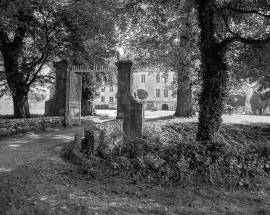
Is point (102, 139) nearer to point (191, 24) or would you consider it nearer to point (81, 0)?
point (81, 0)

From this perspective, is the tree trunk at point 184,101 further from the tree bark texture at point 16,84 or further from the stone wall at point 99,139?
the stone wall at point 99,139

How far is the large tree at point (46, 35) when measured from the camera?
11.8m

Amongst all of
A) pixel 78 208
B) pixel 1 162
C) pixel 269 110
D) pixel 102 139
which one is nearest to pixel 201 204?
pixel 78 208

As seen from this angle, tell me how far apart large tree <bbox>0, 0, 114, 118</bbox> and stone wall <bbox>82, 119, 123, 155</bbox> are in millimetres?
5502

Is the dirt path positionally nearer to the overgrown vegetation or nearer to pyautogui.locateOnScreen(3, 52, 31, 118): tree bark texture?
the overgrown vegetation

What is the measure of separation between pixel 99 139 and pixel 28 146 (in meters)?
2.15

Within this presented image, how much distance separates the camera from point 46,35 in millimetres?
12406

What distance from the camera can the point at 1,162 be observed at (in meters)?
6.16

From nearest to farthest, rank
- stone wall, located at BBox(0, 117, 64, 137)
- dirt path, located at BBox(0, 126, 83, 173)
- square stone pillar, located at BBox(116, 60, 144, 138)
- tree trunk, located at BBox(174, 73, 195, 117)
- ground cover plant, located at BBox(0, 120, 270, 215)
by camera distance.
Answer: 1. ground cover plant, located at BBox(0, 120, 270, 215)
2. dirt path, located at BBox(0, 126, 83, 173)
3. stone wall, located at BBox(0, 117, 64, 137)
4. square stone pillar, located at BBox(116, 60, 144, 138)
5. tree trunk, located at BBox(174, 73, 195, 117)

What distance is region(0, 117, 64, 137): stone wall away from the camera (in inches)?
375

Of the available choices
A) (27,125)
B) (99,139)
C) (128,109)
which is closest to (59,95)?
(27,125)

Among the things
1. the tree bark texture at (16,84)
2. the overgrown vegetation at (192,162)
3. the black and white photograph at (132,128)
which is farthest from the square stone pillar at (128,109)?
the tree bark texture at (16,84)

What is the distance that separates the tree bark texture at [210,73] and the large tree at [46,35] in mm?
4298

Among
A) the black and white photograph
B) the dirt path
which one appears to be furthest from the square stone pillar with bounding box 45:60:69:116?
the dirt path
